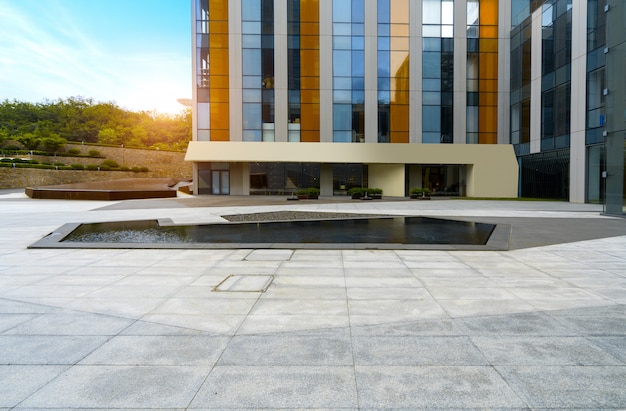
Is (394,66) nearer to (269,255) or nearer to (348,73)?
(348,73)

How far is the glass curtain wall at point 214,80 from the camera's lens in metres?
35.2

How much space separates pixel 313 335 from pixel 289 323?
1.48ft

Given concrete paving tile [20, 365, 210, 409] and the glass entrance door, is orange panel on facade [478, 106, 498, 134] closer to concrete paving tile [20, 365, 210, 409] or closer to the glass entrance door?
the glass entrance door

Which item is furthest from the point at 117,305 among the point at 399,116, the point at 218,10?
the point at 218,10

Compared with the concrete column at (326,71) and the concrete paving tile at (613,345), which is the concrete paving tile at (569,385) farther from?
the concrete column at (326,71)

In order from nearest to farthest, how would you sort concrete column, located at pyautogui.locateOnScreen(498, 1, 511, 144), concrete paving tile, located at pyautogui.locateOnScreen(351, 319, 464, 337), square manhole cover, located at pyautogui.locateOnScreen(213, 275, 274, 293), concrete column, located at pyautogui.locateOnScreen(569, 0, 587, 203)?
1. concrete paving tile, located at pyautogui.locateOnScreen(351, 319, 464, 337)
2. square manhole cover, located at pyautogui.locateOnScreen(213, 275, 274, 293)
3. concrete column, located at pyautogui.locateOnScreen(569, 0, 587, 203)
4. concrete column, located at pyautogui.locateOnScreen(498, 1, 511, 144)

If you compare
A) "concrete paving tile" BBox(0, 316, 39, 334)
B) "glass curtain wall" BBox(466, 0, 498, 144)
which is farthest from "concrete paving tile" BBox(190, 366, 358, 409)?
"glass curtain wall" BBox(466, 0, 498, 144)

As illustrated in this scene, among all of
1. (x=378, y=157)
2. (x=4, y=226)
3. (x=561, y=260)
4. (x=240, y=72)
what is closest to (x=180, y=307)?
(x=561, y=260)

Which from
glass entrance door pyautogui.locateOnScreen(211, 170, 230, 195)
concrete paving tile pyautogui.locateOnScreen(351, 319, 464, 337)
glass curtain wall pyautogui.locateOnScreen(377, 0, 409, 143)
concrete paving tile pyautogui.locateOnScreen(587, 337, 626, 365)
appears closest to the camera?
concrete paving tile pyautogui.locateOnScreen(587, 337, 626, 365)

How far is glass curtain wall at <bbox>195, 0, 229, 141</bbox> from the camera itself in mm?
35188

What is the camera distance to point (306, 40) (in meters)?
35.5

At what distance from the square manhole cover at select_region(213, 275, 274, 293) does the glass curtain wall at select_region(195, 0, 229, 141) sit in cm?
2975

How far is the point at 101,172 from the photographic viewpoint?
53.4m

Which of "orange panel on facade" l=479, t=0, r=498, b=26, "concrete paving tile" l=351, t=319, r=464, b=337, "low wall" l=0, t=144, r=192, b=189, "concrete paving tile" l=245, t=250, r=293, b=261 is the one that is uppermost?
"orange panel on facade" l=479, t=0, r=498, b=26
